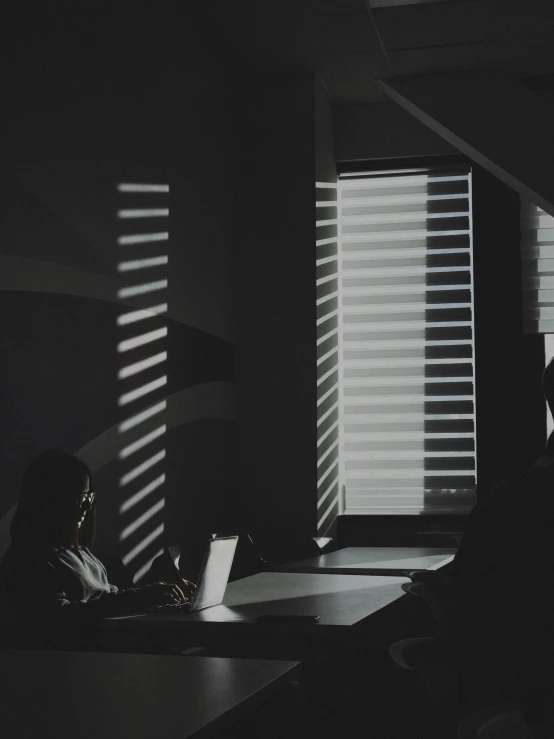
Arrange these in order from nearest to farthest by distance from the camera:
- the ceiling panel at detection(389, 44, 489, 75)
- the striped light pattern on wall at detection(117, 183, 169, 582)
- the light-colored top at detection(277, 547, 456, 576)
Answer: the light-colored top at detection(277, 547, 456, 576) → the striped light pattern on wall at detection(117, 183, 169, 582) → the ceiling panel at detection(389, 44, 489, 75)

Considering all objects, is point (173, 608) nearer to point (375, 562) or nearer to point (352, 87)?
point (375, 562)

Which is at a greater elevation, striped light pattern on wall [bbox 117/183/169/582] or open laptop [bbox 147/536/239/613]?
striped light pattern on wall [bbox 117/183/169/582]

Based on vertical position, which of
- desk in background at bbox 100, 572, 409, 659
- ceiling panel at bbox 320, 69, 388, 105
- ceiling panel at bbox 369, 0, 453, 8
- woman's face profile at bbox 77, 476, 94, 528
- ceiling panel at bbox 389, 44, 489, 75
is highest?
ceiling panel at bbox 369, 0, 453, 8

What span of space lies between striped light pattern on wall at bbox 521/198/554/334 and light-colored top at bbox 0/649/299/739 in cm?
437

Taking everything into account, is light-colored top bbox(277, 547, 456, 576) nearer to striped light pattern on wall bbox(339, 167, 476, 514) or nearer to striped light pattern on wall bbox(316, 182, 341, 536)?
striped light pattern on wall bbox(316, 182, 341, 536)

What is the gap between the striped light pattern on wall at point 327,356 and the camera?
19.0ft

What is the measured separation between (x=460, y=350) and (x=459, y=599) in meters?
4.37

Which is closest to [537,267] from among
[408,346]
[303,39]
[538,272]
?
[538,272]

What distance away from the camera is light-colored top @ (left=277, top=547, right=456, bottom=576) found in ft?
13.4

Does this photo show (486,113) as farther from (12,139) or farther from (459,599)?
(459,599)

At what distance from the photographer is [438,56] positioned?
5.65 m

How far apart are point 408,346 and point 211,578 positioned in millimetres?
3481

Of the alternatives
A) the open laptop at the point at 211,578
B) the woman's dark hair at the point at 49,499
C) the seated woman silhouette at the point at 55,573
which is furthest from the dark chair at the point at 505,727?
the woman's dark hair at the point at 49,499

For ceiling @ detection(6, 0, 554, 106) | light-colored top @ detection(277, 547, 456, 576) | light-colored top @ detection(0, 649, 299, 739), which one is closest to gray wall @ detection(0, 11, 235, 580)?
ceiling @ detection(6, 0, 554, 106)
